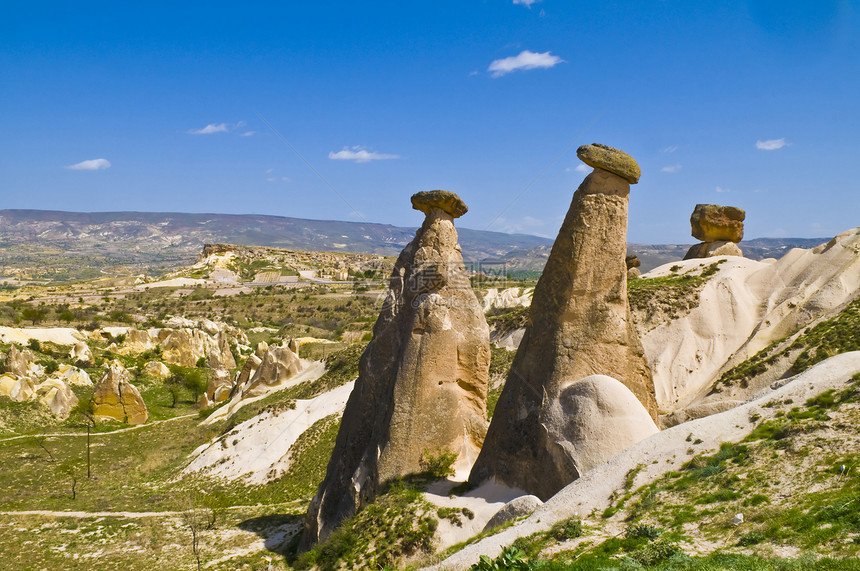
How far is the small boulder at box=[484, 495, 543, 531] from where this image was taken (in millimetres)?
12281

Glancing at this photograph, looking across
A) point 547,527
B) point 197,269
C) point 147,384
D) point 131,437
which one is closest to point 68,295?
point 197,269

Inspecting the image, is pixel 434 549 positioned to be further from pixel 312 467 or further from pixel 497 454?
pixel 312 467

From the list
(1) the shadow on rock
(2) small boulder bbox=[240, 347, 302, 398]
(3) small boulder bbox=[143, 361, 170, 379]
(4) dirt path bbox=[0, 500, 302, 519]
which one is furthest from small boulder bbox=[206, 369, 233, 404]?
(1) the shadow on rock

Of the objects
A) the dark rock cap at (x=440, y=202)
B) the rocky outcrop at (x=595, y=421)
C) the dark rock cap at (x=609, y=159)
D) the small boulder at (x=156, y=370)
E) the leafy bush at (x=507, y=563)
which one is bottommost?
the small boulder at (x=156, y=370)

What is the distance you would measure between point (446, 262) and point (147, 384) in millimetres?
40902

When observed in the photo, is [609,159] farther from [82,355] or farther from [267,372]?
[82,355]

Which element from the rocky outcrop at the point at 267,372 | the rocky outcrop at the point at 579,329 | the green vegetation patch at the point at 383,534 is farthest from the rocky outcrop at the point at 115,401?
the rocky outcrop at the point at 579,329

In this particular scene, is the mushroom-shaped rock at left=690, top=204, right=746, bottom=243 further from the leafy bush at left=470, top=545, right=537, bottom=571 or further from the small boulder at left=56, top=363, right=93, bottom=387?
the small boulder at left=56, top=363, right=93, bottom=387

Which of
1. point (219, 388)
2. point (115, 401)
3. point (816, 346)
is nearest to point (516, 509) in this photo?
point (816, 346)

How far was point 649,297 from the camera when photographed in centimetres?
3812

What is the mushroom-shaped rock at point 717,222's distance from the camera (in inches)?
1820

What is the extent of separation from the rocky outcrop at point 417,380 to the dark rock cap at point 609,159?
448 cm

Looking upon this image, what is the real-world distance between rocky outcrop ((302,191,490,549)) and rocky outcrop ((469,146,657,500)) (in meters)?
1.91

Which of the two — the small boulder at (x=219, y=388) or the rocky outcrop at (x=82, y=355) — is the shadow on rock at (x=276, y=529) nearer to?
the small boulder at (x=219, y=388)
